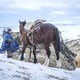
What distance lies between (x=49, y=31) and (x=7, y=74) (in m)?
5.25

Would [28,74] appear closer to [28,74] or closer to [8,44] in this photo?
[28,74]

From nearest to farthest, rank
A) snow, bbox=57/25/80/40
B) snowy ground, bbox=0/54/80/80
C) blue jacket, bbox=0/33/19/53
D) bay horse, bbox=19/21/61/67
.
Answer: snowy ground, bbox=0/54/80/80 → bay horse, bbox=19/21/61/67 → blue jacket, bbox=0/33/19/53 → snow, bbox=57/25/80/40

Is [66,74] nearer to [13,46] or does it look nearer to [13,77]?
[13,77]

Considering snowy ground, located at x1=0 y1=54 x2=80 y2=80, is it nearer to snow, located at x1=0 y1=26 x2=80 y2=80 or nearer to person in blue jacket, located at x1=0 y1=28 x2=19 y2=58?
snow, located at x1=0 y1=26 x2=80 y2=80

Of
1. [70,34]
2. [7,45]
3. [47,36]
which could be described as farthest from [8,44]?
[70,34]

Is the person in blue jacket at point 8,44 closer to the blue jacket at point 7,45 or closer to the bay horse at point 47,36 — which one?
the blue jacket at point 7,45

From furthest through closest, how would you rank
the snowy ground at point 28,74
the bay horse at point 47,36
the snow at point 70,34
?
the snow at point 70,34
the bay horse at point 47,36
the snowy ground at point 28,74

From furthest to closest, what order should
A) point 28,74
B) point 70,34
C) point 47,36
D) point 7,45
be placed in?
point 70,34 < point 7,45 < point 47,36 < point 28,74

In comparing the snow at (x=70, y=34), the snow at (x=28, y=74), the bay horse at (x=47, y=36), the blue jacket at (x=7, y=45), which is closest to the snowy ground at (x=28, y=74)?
the snow at (x=28, y=74)

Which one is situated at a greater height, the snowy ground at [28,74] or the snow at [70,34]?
the snowy ground at [28,74]

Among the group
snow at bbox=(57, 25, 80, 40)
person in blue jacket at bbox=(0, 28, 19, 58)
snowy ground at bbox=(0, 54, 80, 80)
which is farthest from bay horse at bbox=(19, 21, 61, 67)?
snow at bbox=(57, 25, 80, 40)

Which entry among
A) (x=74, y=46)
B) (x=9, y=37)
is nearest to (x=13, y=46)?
(x=9, y=37)

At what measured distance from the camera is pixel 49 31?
51.1 ft

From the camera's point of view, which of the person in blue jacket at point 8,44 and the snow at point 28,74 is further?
the person in blue jacket at point 8,44
